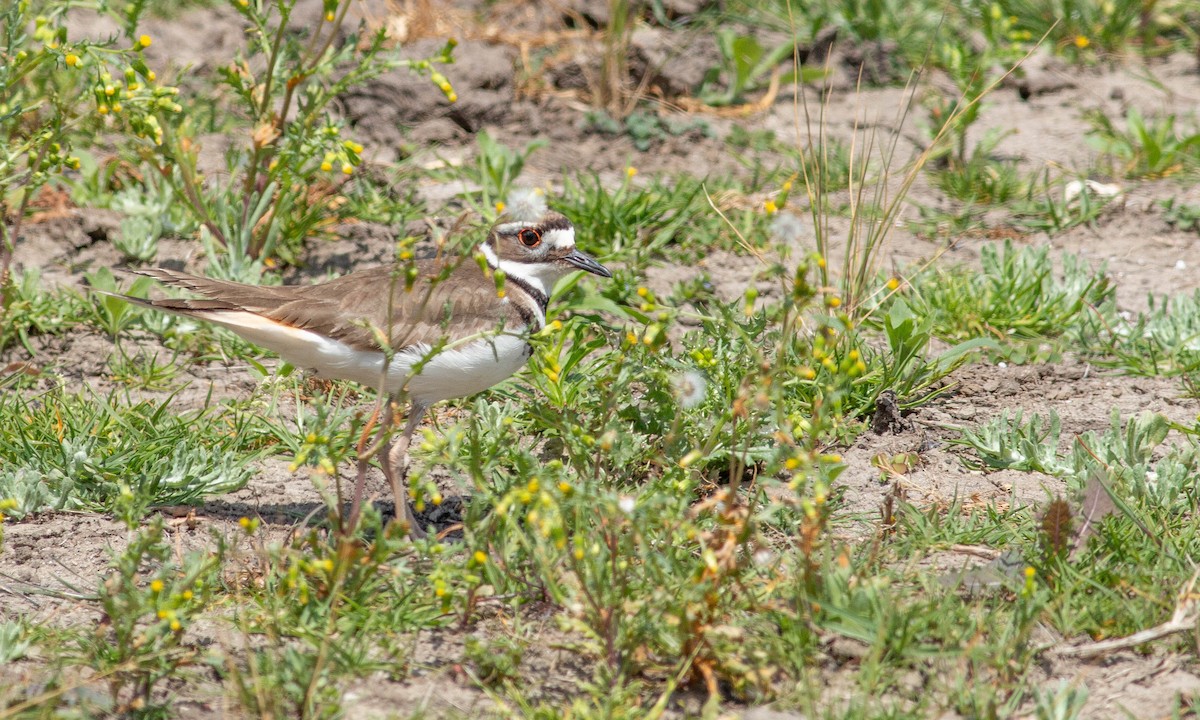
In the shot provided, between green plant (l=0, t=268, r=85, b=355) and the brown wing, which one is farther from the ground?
the brown wing

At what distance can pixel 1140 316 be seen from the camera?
629 cm

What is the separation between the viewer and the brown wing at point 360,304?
16.5ft

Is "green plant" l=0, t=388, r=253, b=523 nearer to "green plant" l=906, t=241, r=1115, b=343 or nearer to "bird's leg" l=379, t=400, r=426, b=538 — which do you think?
"bird's leg" l=379, t=400, r=426, b=538

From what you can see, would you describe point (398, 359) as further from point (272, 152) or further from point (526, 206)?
point (272, 152)

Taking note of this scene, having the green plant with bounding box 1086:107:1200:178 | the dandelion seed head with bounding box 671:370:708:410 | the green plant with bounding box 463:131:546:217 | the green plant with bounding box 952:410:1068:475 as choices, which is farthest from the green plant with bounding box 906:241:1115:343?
the green plant with bounding box 463:131:546:217

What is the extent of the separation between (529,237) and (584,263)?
0.88 ft

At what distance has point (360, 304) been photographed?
518 cm

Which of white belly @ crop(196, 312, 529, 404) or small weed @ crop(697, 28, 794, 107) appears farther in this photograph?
small weed @ crop(697, 28, 794, 107)

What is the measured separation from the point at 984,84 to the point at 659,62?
218 centimetres

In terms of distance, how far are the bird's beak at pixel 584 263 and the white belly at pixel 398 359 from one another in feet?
2.35

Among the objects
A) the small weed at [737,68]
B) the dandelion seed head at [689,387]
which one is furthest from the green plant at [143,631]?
the small weed at [737,68]

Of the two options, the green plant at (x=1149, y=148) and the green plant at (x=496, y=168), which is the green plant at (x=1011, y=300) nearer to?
the green plant at (x=1149, y=148)

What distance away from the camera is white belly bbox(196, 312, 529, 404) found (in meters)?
4.89

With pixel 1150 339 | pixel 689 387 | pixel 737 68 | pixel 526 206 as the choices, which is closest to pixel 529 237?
pixel 526 206
